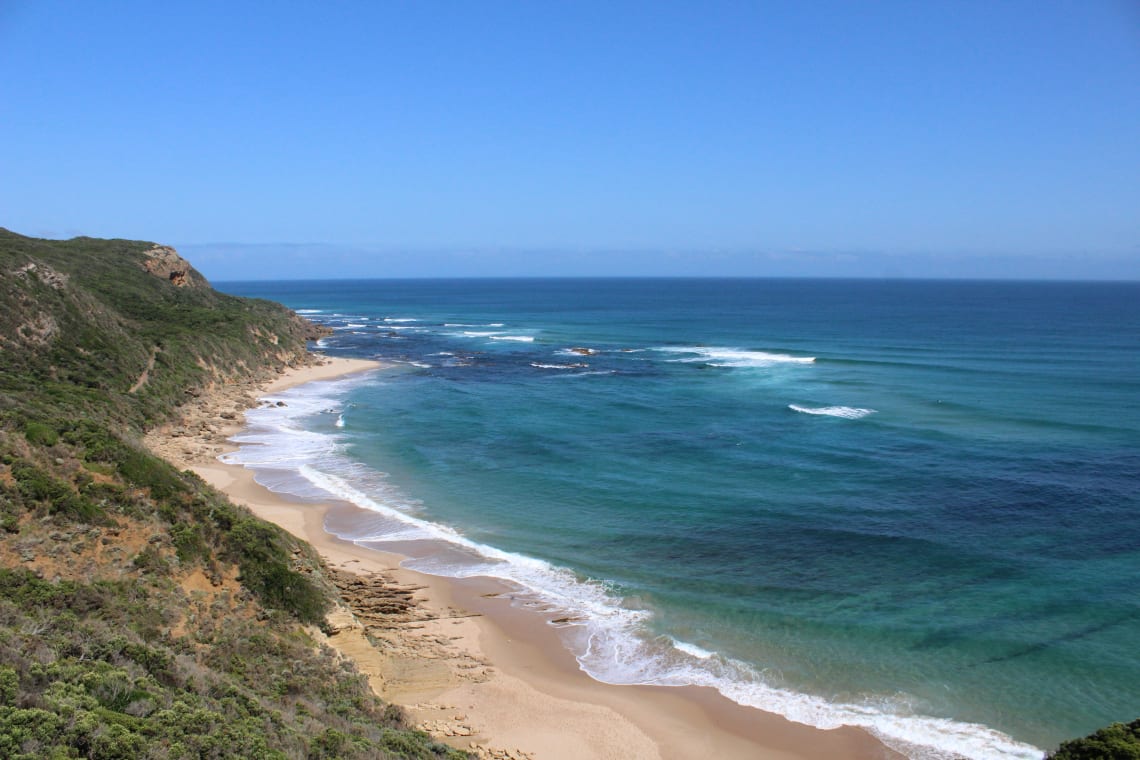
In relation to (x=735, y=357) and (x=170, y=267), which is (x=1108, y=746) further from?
(x=170, y=267)

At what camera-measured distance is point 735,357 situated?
7981 centimetres

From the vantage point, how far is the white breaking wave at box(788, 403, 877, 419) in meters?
49.9

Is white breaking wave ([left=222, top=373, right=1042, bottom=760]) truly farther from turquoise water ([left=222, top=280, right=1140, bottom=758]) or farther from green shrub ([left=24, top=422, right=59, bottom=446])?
green shrub ([left=24, top=422, right=59, bottom=446])

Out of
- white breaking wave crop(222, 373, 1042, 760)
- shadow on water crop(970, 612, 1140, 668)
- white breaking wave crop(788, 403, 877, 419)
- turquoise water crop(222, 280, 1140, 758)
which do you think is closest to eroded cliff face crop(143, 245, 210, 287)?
turquoise water crop(222, 280, 1140, 758)

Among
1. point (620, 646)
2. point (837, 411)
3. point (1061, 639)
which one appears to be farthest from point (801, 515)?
point (837, 411)

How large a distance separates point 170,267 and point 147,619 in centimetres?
7916

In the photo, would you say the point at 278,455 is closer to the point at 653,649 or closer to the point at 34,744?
the point at 653,649

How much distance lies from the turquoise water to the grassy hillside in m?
7.98

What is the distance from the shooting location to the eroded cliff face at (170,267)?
8125 centimetres

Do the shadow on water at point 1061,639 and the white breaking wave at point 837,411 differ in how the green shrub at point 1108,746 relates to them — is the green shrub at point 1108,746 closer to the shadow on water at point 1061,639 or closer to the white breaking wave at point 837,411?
the shadow on water at point 1061,639

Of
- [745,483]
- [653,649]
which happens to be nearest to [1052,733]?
[653,649]

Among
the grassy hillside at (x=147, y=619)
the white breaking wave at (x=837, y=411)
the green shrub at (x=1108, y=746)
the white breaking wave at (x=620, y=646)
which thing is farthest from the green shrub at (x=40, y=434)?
Result: the white breaking wave at (x=837, y=411)

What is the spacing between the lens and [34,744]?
9289 millimetres

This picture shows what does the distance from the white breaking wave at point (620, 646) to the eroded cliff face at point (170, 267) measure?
5502 cm
